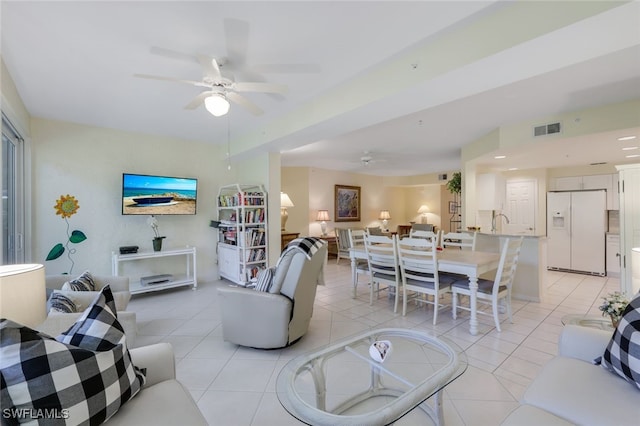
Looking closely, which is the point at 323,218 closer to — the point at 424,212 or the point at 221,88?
the point at 424,212

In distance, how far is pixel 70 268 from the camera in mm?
3834

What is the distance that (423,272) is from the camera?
3.24 meters

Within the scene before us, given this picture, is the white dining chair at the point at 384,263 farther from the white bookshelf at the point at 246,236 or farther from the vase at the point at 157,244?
the vase at the point at 157,244

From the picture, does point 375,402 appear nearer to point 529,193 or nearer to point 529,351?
point 529,351

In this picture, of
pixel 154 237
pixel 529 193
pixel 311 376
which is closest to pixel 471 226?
pixel 529 193

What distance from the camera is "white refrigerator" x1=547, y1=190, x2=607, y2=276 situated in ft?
17.5

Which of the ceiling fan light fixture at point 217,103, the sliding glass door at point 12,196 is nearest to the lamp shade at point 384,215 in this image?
the ceiling fan light fixture at point 217,103

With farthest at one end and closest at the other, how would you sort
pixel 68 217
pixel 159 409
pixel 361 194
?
pixel 361 194
pixel 68 217
pixel 159 409

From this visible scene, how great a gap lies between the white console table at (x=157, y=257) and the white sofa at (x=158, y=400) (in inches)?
118

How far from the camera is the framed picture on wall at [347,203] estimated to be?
7.81 meters

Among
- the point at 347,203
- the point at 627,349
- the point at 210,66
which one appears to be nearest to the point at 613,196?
the point at 347,203

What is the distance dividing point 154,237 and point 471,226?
5.32 metres

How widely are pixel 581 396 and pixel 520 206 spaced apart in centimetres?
625

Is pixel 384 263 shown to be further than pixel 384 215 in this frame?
No
